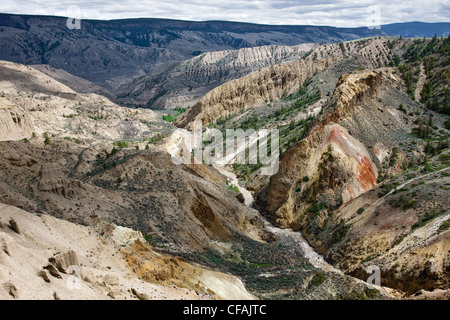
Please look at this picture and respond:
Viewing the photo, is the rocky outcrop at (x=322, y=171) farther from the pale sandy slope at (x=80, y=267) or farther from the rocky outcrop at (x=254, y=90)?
the rocky outcrop at (x=254, y=90)

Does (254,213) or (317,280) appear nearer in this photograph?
(317,280)

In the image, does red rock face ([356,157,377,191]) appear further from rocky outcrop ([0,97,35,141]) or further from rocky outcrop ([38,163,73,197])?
rocky outcrop ([0,97,35,141])

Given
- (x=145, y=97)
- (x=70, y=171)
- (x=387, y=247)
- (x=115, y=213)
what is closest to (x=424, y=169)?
(x=387, y=247)

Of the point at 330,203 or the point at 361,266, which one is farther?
the point at 330,203

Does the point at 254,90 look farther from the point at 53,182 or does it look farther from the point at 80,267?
the point at 80,267

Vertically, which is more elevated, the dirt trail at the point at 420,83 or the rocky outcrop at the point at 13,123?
the dirt trail at the point at 420,83

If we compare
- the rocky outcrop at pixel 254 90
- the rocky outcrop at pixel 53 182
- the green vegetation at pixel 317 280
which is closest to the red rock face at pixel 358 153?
the green vegetation at pixel 317 280

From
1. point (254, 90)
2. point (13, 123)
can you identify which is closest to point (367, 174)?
point (13, 123)

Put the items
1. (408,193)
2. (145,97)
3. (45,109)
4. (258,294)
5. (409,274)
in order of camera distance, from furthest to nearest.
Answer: (145,97)
(45,109)
(408,193)
(409,274)
(258,294)

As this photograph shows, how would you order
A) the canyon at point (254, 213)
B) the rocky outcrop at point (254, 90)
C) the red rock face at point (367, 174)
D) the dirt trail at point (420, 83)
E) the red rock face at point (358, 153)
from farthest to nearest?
1. the rocky outcrop at point (254, 90)
2. the dirt trail at point (420, 83)
3. the red rock face at point (358, 153)
4. the red rock face at point (367, 174)
5. the canyon at point (254, 213)

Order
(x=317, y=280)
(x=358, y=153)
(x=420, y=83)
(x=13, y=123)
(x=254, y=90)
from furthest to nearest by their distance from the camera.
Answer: (x=254, y=90), (x=420, y=83), (x=13, y=123), (x=358, y=153), (x=317, y=280)

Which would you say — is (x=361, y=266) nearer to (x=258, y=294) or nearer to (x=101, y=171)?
(x=258, y=294)
